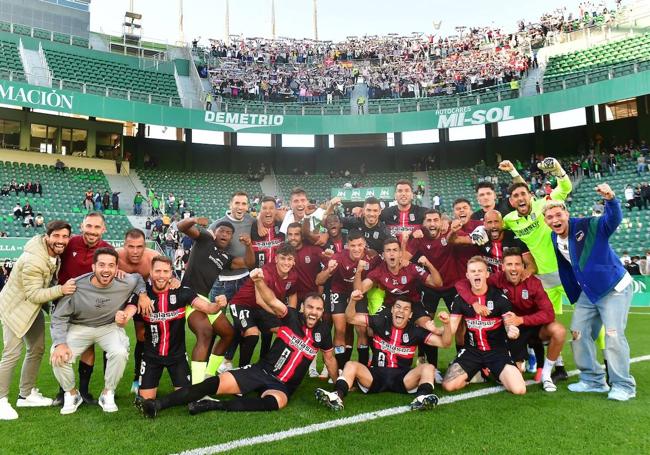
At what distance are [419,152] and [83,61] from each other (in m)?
23.8

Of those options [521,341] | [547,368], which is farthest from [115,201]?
[547,368]

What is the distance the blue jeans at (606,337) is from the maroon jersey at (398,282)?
1929 mm

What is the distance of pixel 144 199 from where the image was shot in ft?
91.7

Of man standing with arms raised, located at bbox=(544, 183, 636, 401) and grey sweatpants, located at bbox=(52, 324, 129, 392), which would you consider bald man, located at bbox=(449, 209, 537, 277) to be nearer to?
man standing with arms raised, located at bbox=(544, 183, 636, 401)

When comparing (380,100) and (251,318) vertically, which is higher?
(380,100)

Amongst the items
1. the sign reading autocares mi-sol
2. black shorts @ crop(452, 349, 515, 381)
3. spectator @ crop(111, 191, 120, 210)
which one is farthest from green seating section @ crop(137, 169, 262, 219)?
black shorts @ crop(452, 349, 515, 381)

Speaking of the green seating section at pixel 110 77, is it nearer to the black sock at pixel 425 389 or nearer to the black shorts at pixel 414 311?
the black shorts at pixel 414 311

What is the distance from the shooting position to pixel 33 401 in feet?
16.5

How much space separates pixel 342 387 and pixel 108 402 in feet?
8.00

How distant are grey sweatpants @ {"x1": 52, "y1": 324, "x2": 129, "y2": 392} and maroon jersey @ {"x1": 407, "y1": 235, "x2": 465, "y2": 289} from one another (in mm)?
4066

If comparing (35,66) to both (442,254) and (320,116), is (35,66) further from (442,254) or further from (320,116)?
(442,254)

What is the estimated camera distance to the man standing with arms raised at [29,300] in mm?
4825

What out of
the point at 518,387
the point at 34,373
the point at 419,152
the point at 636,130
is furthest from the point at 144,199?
the point at 636,130

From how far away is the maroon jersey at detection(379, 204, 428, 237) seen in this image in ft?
24.0
